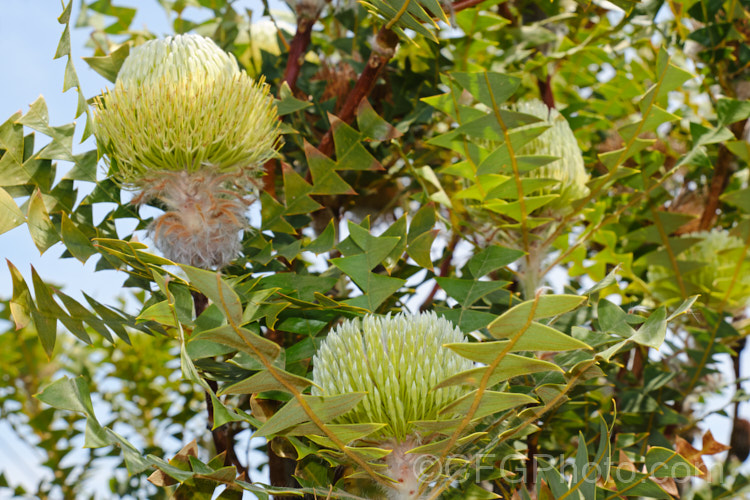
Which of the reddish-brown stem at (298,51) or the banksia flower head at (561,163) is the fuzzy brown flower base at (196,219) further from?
the banksia flower head at (561,163)

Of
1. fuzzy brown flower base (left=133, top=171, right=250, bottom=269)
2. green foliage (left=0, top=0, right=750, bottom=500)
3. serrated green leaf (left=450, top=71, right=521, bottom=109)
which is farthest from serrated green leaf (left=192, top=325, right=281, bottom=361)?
serrated green leaf (left=450, top=71, right=521, bottom=109)

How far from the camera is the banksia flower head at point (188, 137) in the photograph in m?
0.57

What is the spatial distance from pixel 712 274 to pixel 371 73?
0.56 metres

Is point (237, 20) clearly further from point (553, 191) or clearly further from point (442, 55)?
point (553, 191)

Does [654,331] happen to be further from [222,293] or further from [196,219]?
[196,219]

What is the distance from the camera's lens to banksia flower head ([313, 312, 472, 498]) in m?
0.50

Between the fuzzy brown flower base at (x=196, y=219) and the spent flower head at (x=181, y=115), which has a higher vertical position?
the spent flower head at (x=181, y=115)

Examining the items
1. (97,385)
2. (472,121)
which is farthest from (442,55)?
(97,385)

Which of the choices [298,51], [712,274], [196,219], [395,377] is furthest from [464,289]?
[712,274]

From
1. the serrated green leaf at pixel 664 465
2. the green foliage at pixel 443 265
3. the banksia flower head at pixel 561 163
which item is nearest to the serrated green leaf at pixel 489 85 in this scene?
the green foliage at pixel 443 265

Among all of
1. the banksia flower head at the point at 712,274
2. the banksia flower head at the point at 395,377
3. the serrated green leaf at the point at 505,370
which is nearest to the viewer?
the serrated green leaf at the point at 505,370

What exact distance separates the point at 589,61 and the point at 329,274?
622 mm

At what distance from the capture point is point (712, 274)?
918 mm

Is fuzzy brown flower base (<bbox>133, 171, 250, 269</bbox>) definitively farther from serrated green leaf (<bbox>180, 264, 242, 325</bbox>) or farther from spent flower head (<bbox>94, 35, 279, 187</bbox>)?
serrated green leaf (<bbox>180, 264, 242, 325</bbox>)
